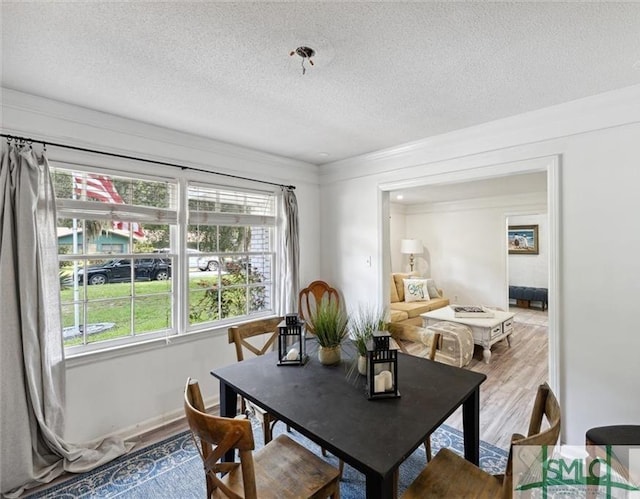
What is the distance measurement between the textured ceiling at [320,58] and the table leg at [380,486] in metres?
1.79

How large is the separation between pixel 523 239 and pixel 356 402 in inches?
321

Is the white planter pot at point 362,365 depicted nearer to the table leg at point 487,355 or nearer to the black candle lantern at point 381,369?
the black candle lantern at point 381,369

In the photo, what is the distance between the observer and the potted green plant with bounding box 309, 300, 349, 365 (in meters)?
1.82

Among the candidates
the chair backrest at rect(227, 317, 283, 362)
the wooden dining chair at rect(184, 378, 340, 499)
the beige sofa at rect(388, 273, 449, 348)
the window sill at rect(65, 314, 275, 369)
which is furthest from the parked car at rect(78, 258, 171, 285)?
the beige sofa at rect(388, 273, 449, 348)

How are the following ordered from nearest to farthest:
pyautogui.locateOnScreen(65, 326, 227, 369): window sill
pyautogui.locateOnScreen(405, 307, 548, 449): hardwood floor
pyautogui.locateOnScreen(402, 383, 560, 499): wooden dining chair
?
pyautogui.locateOnScreen(402, 383, 560, 499): wooden dining chair
pyautogui.locateOnScreen(65, 326, 227, 369): window sill
pyautogui.locateOnScreen(405, 307, 548, 449): hardwood floor

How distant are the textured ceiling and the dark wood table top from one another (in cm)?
171

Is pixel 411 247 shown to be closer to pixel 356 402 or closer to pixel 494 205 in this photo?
pixel 494 205

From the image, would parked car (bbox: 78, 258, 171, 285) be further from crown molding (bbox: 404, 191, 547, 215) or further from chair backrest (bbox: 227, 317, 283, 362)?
crown molding (bbox: 404, 191, 547, 215)

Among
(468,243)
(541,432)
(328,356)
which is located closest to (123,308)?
(328,356)

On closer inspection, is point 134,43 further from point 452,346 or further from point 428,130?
point 452,346

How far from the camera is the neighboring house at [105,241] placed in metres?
2.29

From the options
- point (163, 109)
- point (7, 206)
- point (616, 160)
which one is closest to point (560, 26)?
point (616, 160)

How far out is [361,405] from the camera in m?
1.40

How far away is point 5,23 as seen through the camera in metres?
1.39
